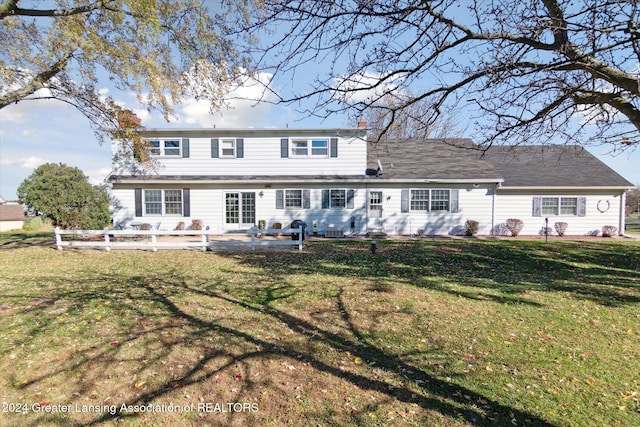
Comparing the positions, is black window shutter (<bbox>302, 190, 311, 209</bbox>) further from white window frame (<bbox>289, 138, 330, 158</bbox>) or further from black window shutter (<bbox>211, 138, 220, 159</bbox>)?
black window shutter (<bbox>211, 138, 220, 159</bbox>)

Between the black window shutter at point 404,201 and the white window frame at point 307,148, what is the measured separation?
4.76 m

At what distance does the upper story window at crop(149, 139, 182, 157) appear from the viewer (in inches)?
674

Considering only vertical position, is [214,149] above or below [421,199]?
above

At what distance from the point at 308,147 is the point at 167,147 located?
26.0 ft

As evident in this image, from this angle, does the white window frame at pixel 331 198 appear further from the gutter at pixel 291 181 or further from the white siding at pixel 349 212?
the gutter at pixel 291 181

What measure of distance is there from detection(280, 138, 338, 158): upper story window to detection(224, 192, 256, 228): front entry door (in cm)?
316

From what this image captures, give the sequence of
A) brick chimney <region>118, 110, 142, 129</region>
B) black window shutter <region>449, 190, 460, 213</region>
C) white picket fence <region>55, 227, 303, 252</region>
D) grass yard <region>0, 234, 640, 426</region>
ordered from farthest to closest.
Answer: black window shutter <region>449, 190, 460, 213</region> → white picket fence <region>55, 227, 303, 252</region> → brick chimney <region>118, 110, 142, 129</region> → grass yard <region>0, 234, 640, 426</region>

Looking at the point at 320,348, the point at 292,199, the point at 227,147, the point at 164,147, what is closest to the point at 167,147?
the point at 164,147

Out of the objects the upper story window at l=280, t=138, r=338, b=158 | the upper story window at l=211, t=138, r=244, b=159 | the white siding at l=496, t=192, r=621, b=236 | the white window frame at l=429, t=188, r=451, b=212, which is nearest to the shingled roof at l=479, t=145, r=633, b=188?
the white siding at l=496, t=192, r=621, b=236

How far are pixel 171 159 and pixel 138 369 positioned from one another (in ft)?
51.2

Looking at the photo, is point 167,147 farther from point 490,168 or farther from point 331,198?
point 490,168

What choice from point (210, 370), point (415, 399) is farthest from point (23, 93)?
point (415, 399)

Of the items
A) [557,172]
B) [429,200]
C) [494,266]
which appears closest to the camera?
[494,266]

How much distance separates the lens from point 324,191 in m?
16.9
